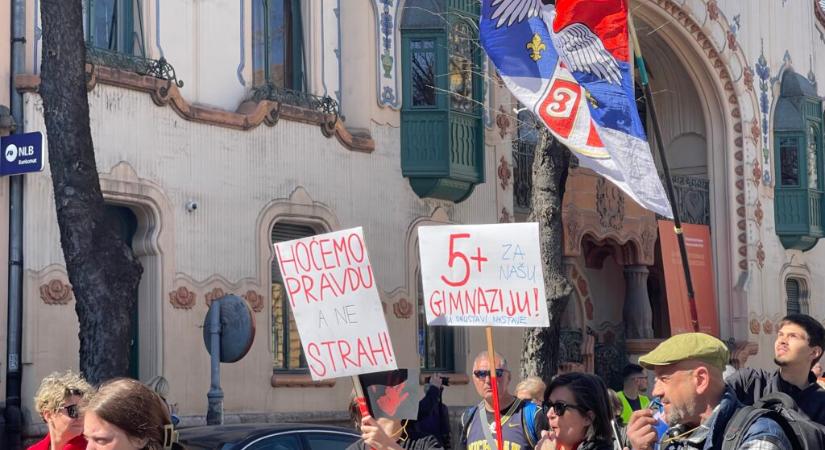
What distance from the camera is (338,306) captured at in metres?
7.64

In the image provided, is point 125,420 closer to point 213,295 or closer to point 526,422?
point 526,422

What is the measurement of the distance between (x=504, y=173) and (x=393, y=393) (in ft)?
47.0

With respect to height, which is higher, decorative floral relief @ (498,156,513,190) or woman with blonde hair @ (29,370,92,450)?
decorative floral relief @ (498,156,513,190)

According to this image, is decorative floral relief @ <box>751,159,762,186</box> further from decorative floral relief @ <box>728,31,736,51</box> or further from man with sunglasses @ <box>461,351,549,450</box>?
man with sunglasses @ <box>461,351,549,450</box>

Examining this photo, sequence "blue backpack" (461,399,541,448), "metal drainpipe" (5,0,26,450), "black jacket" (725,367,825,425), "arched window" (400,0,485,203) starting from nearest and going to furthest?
"black jacket" (725,367,825,425) < "blue backpack" (461,399,541,448) < "metal drainpipe" (5,0,26,450) < "arched window" (400,0,485,203)

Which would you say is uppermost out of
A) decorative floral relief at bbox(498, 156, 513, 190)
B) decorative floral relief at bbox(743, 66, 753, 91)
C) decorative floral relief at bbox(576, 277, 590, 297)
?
decorative floral relief at bbox(743, 66, 753, 91)

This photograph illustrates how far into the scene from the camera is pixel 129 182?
53.4ft

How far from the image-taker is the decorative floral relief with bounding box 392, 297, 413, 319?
19.8 metres

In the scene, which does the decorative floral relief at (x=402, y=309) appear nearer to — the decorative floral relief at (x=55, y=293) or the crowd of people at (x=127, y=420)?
the decorative floral relief at (x=55, y=293)

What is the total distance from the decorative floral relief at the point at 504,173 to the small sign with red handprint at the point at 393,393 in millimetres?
14002

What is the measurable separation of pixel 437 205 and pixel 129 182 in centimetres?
559

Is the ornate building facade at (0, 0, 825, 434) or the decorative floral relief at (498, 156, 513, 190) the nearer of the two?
the ornate building facade at (0, 0, 825, 434)

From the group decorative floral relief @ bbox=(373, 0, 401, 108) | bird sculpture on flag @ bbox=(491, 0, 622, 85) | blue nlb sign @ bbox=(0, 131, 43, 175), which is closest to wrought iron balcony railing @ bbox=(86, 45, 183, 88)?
blue nlb sign @ bbox=(0, 131, 43, 175)

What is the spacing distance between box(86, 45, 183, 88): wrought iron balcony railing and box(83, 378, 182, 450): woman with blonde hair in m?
11.7
